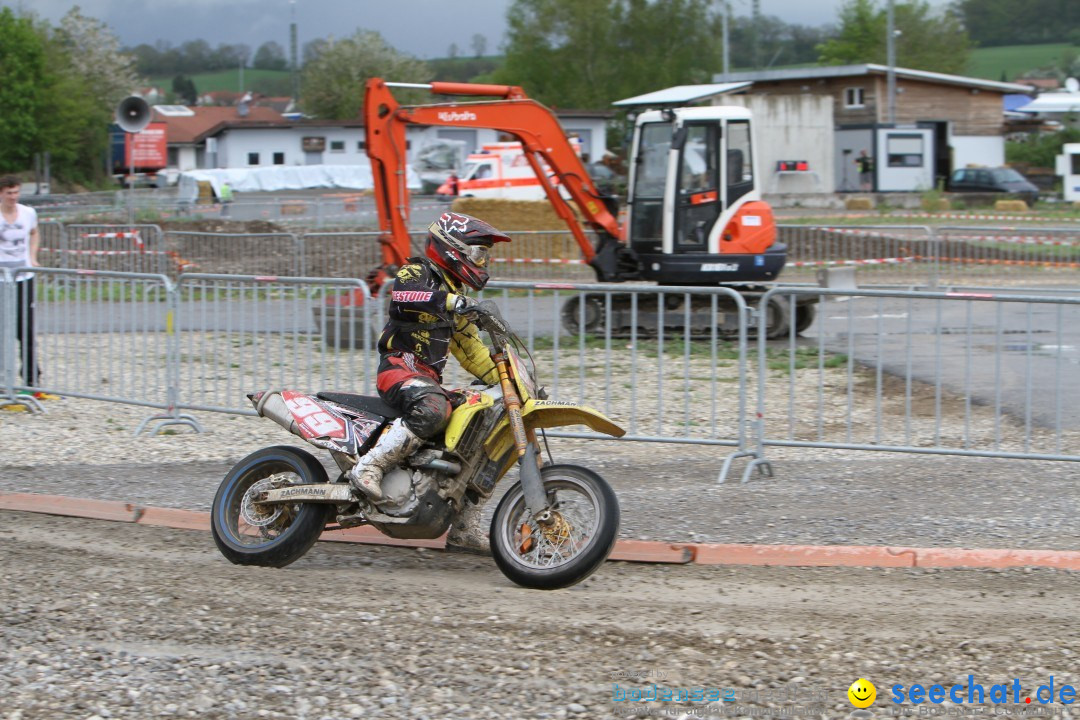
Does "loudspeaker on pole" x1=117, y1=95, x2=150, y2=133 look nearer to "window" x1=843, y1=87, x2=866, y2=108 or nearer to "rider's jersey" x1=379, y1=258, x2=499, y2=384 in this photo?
"rider's jersey" x1=379, y1=258, x2=499, y2=384

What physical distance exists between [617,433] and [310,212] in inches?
1135

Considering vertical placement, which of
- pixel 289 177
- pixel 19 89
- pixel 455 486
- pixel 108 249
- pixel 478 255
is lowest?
pixel 455 486

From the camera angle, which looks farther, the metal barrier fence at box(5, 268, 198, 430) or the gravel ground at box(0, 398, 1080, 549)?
the metal barrier fence at box(5, 268, 198, 430)

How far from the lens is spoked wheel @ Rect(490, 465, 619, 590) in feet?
18.5

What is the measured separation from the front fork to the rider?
0.71ft

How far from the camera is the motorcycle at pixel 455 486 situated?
5.81 meters

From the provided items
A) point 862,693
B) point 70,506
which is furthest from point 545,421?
point 70,506

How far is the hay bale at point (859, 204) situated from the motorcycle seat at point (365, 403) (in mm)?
38931

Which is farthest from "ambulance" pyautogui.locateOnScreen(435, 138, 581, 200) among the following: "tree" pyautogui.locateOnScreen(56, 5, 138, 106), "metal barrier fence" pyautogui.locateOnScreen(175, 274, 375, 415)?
"tree" pyautogui.locateOnScreen(56, 5, 138, 106)

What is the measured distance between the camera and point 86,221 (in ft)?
99.0

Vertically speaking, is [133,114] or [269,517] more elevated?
[133,114]

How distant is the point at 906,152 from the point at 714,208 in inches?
1407

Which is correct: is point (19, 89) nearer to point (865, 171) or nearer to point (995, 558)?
point (865, 171)

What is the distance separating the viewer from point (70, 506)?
7.59 meters
